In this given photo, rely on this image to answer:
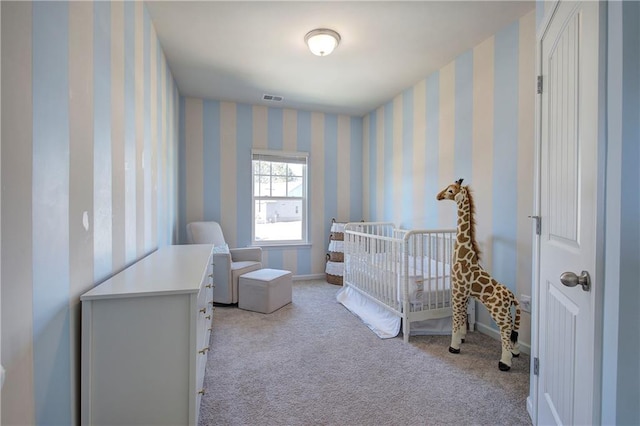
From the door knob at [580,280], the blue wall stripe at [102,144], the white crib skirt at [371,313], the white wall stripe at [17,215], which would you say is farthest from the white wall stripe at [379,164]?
the white wall stripe at [17,215]

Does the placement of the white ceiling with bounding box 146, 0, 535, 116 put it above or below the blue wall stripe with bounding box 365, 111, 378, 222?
above

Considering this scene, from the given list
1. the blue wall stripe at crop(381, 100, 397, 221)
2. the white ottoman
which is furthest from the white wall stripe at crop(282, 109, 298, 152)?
the white ottoman

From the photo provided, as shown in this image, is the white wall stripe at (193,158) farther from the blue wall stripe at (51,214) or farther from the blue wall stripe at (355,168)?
the blue wall stripe at (51,214)

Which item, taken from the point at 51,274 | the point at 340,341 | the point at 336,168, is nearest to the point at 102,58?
the point at 51,274

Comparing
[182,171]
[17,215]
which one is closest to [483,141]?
[17,215]

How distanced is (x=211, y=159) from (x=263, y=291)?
206cm

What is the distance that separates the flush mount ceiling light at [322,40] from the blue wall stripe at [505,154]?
137 cm

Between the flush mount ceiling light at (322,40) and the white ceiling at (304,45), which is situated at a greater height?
the white ceiling at (304,45)

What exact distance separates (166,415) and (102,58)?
1.53m

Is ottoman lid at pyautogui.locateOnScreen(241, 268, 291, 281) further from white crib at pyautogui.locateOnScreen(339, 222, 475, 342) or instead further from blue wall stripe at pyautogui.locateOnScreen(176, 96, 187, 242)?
blue wall stripe at pyautogui.locateOnScreen(176, 96, 187, 242)

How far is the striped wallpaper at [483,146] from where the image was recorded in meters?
2.25

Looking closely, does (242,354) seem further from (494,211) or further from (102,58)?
(494,211)

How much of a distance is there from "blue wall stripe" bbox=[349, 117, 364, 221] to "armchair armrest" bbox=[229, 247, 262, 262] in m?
1.68

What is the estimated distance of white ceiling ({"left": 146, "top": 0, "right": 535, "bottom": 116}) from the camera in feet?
6.96
